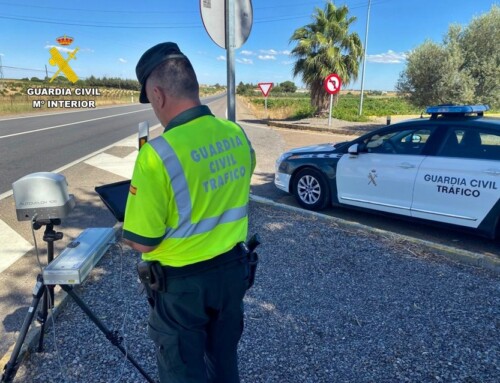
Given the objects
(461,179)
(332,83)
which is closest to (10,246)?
(461,179)

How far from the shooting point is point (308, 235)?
4488 mm

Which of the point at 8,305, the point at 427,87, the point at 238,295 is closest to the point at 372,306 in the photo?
the point at 238,295

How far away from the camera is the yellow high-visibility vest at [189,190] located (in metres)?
1.33

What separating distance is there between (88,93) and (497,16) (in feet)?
135

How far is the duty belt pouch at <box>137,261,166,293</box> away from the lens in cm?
150

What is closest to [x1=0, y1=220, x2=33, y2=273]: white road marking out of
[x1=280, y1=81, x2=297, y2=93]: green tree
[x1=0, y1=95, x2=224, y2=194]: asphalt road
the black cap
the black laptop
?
[x1=0, y1=95, x2=224, y2=194]: asphalt road

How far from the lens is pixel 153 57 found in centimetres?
146

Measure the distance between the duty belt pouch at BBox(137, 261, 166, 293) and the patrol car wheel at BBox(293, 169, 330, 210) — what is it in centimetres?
443

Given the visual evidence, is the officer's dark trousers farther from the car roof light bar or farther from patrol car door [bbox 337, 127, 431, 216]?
the car roof light bar

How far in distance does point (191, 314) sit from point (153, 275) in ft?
0.77

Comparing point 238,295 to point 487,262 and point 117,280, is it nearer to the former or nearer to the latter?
point 117,280

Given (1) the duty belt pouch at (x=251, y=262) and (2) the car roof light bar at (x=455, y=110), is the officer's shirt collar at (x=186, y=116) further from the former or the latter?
(2) the car roof light bar at (x=455, y=110)

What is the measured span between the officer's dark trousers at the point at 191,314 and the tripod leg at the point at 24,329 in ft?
2.42

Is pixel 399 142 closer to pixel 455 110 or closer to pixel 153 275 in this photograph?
pixel 455 110
